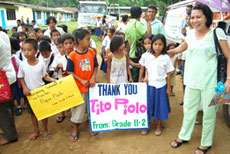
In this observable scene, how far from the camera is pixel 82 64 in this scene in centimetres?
273

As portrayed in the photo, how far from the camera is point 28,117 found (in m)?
3.70

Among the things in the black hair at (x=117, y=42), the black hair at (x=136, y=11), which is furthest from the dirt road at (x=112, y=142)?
the black hair at (x=136, y=11)

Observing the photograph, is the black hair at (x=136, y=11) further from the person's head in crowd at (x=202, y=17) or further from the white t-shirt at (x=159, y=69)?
the person's head in crowd at (x=202, y=17)

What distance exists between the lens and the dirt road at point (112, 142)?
104 inches

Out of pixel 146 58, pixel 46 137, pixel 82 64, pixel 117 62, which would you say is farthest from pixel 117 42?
pixel 46 137

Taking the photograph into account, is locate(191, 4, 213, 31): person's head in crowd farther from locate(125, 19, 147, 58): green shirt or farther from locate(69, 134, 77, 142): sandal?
locate(69, 134, 77, 142): sandal

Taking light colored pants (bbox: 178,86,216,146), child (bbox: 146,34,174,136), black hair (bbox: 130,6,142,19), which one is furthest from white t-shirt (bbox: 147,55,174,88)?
black hair (bbox: 130,6,142,19)

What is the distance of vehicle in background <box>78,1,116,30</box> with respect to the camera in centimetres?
1496

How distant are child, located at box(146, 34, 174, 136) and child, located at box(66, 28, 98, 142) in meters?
0.88

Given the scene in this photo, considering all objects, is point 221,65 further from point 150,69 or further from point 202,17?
point 150,69

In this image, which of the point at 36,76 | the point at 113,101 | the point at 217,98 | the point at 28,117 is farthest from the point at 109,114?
the point at 28,117

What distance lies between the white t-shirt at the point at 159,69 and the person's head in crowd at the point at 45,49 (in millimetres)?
1843

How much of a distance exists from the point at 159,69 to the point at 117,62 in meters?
0.68

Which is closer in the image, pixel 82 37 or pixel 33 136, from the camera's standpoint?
pixel 82 37
